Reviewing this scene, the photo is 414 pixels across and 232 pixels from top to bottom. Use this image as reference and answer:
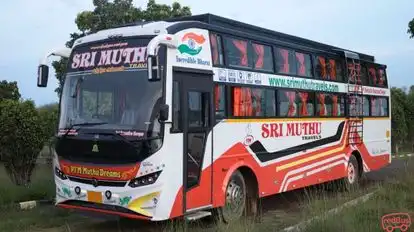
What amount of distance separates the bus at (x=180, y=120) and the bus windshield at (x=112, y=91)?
0.02 metres

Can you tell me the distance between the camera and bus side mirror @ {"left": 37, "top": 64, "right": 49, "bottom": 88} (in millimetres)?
8688

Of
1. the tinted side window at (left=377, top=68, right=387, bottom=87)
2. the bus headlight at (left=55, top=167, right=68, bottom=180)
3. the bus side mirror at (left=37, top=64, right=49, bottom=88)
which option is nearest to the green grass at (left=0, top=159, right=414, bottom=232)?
the bus headlight at (left=55, top=167, right=68, bottom=180)

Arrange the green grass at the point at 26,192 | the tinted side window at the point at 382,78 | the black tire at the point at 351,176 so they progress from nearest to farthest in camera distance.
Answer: the green grass at the point at 26,192
the black tire at the point at 351,176
the tinted side window at the point at 382,78

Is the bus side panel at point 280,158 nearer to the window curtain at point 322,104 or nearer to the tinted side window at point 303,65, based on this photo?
the window curtain at point 322,104

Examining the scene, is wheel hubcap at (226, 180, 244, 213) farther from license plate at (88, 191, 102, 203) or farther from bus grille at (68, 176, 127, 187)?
license plate at (88, 191, 102, 203)

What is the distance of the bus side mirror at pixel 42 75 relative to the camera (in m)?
8.69

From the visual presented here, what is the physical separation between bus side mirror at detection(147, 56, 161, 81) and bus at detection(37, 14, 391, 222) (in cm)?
1

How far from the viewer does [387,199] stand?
955 centimetres

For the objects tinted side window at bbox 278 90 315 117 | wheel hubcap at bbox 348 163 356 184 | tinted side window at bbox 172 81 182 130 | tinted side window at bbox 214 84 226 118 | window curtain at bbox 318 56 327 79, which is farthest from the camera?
wheel hubcap at bbox 348 163 356 184

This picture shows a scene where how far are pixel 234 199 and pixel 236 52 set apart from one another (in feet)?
8.82

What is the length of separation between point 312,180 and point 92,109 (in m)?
5.91

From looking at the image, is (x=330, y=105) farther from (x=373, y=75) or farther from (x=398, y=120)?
(x=398, y=120)

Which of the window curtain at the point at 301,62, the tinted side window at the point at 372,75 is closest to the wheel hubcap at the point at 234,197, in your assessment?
the window curtain at the point at 301,62

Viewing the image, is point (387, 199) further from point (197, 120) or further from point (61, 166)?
point (61, 166)
